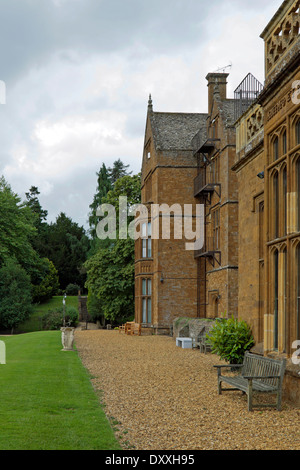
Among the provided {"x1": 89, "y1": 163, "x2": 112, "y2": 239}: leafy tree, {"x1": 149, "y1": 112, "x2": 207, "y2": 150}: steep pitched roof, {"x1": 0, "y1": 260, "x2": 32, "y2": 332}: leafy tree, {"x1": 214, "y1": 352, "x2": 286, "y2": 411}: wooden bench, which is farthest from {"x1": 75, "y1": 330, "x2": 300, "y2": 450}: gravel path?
{"x1": 89, "y1": 163, "x2": 112, "y2": 239}: leafy tree

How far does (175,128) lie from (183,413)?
26.6 metres

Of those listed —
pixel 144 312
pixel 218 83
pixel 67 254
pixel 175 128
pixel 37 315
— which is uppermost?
pixel 218 83

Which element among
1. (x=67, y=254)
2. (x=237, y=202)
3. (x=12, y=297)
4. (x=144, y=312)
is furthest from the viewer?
(x=67, y=254)

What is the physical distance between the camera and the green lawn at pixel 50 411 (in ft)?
22.1

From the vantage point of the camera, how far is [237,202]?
25.3m

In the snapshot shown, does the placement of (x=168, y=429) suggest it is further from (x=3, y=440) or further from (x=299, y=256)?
(x=299, y=256)

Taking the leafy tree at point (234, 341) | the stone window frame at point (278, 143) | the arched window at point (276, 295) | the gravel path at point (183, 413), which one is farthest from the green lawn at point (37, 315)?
the stone window frame at point (278, 143)

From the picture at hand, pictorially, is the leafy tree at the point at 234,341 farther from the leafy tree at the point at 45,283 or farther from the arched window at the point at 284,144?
the leafy tree at the point at 45,283

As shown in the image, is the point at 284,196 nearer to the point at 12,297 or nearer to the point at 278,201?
the point at 278,201

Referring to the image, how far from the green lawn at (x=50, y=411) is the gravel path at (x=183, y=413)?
1.05 feet

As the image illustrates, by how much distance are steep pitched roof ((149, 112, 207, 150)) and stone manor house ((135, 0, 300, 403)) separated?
0.22ft

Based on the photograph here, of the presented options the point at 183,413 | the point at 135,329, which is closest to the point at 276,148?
the point at 183,413

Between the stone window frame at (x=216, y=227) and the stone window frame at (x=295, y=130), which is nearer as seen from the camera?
the stone window frame at (x=295, y=130)

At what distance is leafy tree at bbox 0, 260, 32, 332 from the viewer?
143 feet
